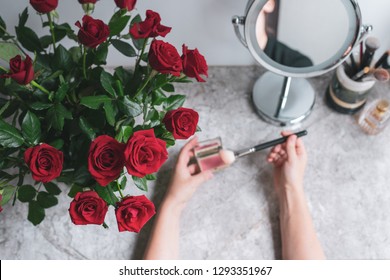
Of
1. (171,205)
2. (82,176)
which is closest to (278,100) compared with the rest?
(171,205)

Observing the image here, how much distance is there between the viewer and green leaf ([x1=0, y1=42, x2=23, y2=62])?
0.79 m

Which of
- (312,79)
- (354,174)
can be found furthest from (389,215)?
(312,79)

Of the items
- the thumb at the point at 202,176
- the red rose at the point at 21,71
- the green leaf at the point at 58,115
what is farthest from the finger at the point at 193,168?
the red rose at the point at 21,71

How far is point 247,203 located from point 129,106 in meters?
0.45

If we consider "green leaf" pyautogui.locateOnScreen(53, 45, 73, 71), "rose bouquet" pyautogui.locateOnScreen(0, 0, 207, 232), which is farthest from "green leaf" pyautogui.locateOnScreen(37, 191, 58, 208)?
"green leaf" pyautogui.locateOnScreen(53, 45, 73, 71)

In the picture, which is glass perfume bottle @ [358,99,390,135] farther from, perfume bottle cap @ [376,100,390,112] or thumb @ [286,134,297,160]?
thumb @ [286,134,297,160]

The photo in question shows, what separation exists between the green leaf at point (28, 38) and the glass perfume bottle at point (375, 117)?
0.74 m

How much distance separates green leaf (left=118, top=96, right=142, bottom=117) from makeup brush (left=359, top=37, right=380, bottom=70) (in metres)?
0.52

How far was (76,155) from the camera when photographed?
0.82m

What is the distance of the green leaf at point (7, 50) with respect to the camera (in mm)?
786

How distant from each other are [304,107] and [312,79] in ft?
0.33

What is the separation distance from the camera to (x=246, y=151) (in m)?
1.11

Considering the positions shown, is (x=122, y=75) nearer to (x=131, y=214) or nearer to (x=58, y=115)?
(x=58, y=115)
